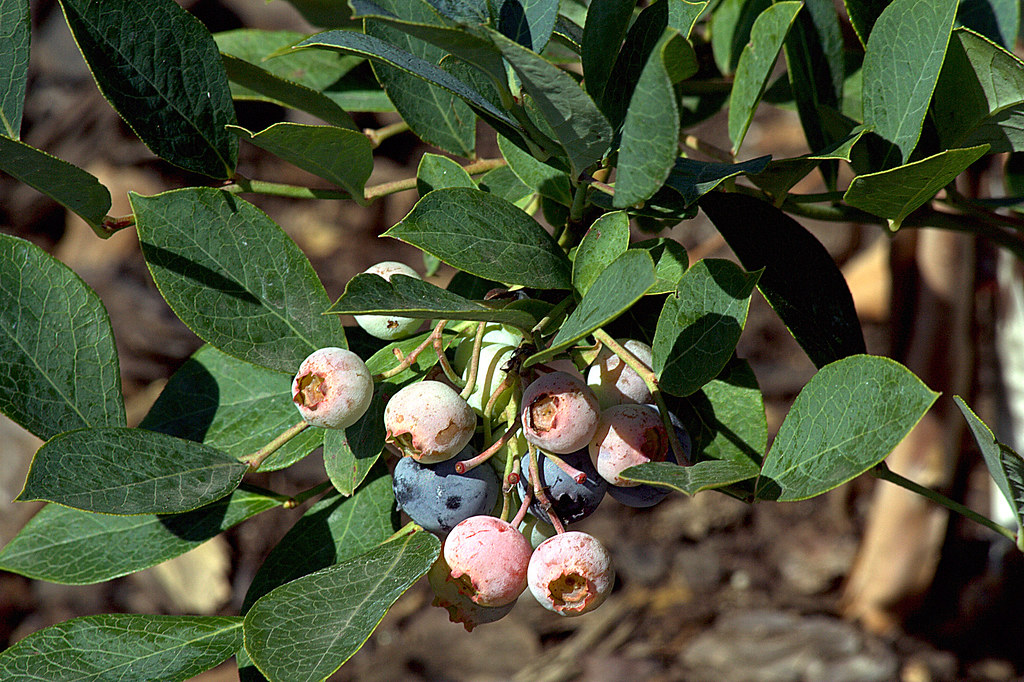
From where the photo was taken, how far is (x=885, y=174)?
1.47 feet

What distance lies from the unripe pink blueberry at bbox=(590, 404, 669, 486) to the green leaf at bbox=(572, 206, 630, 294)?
0.24 ft

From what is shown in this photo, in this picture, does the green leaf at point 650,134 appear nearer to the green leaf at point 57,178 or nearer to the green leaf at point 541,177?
the green leaf at point 541,177

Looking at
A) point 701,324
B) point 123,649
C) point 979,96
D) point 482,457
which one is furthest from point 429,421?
point 979,96

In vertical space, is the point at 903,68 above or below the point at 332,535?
above

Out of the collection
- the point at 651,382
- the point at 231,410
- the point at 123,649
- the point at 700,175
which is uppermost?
the point at 700,175

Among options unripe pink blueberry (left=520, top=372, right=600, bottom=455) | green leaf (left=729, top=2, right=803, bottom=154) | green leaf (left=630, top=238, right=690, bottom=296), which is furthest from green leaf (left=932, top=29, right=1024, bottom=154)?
unripe pink blueberry (left=520, top=372, right=600, bottom=455)

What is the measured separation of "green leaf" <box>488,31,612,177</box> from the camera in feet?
1.12

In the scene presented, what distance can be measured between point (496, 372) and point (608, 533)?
5.83ft

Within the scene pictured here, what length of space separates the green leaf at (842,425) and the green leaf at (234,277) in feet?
0.89

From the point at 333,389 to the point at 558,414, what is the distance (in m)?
0.12

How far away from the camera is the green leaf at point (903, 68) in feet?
1.48

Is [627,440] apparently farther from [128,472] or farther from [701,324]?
[128,472]

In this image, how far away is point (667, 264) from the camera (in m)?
0.45

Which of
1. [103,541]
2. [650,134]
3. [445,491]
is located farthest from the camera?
[103,541]
